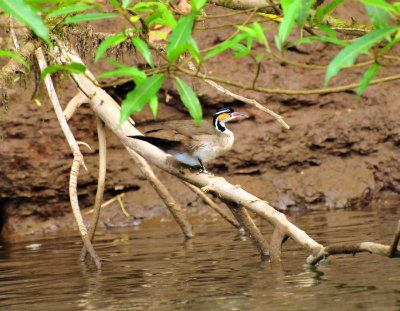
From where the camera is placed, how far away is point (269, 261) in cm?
579

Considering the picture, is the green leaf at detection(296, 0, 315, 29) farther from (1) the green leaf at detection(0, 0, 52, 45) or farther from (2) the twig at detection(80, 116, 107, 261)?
(2) the twig at detection(80, 116, 107, 261)

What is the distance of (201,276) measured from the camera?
5348mm

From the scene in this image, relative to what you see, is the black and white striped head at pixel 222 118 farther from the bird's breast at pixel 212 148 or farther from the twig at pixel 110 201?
the twig at pixel 110 201

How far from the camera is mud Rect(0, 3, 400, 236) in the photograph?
1064 centimetres

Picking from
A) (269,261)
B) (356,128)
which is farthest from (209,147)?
(356,128)

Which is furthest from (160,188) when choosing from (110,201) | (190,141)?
(110,201)

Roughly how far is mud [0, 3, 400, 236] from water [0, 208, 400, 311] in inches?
84.5

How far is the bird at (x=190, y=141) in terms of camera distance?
5668mm

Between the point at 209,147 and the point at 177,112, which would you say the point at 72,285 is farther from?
the point at 177,112

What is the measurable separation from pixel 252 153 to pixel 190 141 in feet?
18.0

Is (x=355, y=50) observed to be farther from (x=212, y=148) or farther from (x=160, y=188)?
(x=160, y=188)

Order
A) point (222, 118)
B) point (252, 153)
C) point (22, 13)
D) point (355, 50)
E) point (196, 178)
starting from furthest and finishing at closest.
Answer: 1. point (252, 153)
2. point (222, 118)
3. point (196, 178)
4. point (355, 50)
5. point (22, 13)

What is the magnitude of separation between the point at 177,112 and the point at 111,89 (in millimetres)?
1272

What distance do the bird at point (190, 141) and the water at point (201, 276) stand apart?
3.26 feet
